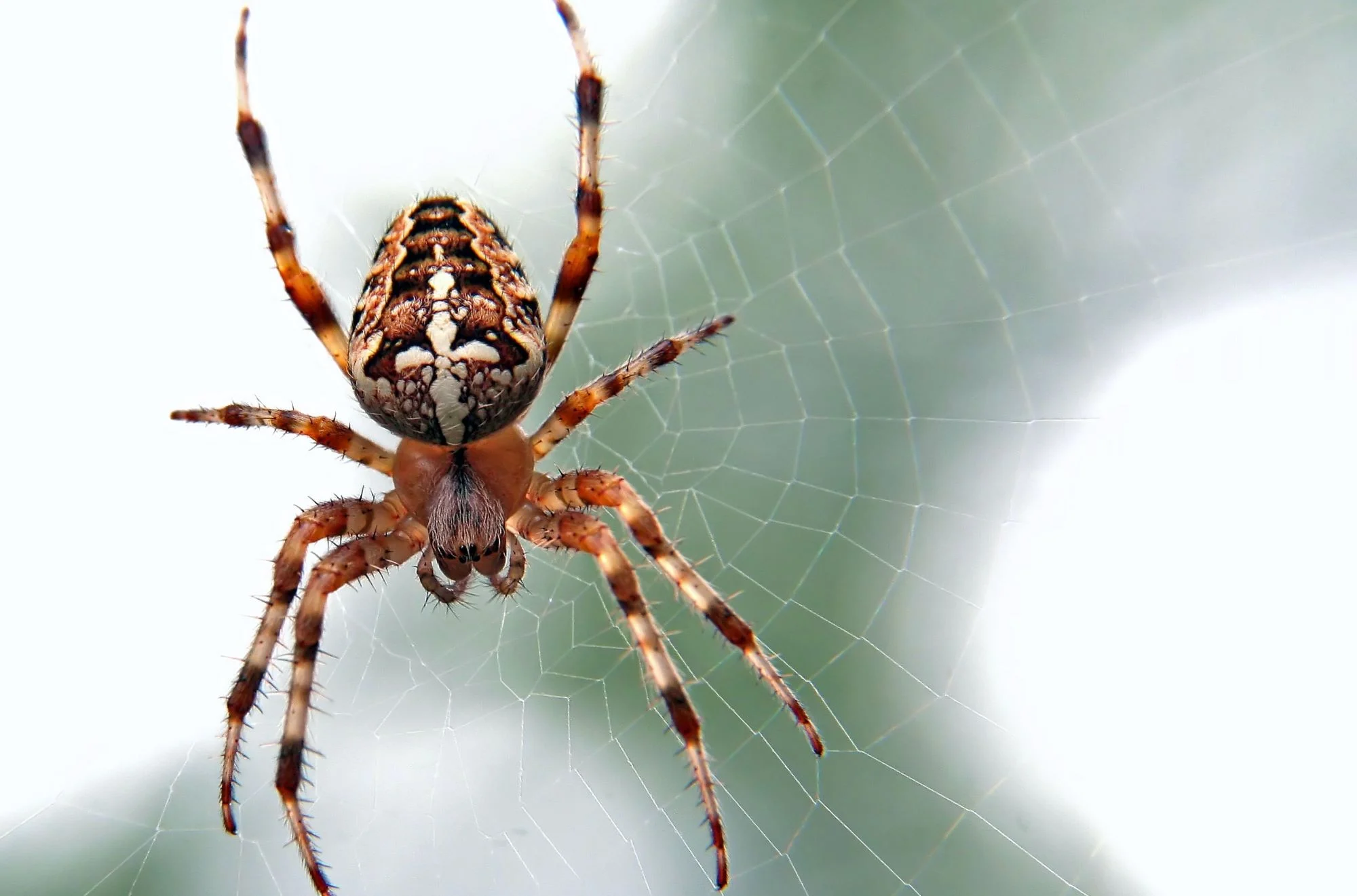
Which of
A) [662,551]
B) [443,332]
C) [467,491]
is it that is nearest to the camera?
[443,332]

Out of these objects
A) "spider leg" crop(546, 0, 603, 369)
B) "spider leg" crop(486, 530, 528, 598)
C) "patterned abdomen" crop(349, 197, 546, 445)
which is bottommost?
"spider leg" crop(486, 530, 528, 598)

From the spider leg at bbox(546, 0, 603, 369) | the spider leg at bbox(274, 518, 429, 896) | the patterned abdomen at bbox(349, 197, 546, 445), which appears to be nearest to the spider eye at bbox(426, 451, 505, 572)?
the spider leg at bbox(274, 518, 429, 896)

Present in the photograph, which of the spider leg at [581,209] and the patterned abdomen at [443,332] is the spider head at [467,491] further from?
the spider leg at [581,209]

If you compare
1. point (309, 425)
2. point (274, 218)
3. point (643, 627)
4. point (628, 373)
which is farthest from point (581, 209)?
point (643, 627)

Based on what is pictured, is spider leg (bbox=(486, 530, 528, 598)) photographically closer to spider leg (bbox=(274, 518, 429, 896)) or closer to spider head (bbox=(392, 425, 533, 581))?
spider head (bbox=(392, 425, 533, 581))

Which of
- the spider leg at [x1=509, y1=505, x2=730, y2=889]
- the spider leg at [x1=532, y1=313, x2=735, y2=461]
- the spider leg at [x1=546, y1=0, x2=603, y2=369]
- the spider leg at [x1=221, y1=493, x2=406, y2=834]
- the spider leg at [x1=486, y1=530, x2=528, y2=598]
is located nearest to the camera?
the spider leg at [x1=509, y1=505, x2=730, y2=889]

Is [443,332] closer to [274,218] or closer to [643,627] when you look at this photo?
[274,218]

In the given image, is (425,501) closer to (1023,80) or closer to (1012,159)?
(1012,159)
